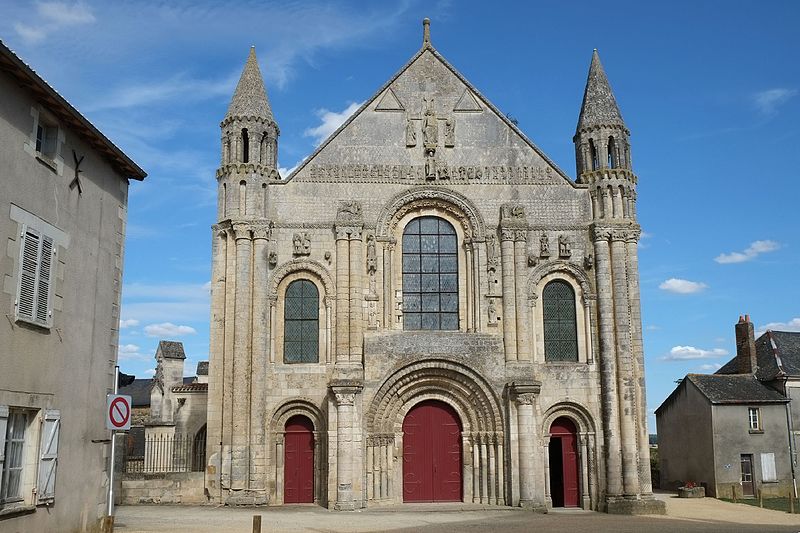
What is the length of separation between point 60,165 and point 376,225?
1218cm

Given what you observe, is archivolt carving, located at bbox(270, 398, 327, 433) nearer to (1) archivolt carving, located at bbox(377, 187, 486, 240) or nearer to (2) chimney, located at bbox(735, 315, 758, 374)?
(1) archivolt carving, located at bbox(377, 187, 486, 240)

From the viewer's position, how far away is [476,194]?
25.3 m

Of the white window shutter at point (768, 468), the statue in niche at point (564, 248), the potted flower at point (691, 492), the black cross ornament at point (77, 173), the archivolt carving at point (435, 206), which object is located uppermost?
the archivolt carving at point (435, 206)

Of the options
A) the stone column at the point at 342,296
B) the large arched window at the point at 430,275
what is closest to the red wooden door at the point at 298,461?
the stone column at the point at 342,296

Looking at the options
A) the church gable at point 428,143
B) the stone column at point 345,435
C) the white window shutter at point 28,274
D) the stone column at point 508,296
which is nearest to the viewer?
the white window shutter at point 28,274

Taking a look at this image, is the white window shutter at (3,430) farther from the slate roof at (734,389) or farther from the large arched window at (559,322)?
the slate roof at (734,389)

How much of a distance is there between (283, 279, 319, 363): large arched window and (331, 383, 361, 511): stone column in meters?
1.91

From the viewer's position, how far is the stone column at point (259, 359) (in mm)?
22922

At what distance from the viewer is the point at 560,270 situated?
81.7 ft

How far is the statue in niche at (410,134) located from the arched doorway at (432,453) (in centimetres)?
810

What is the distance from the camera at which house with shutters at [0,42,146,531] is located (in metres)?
12.0

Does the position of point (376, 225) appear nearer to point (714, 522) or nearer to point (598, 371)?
point (598, 371)

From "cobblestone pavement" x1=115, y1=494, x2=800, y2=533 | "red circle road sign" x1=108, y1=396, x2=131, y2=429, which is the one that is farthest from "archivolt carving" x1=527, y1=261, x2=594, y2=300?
"red circle road sign" x1=108, y1=396, x2=131, y2=429

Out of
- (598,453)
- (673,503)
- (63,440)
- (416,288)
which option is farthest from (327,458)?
(673,503)
